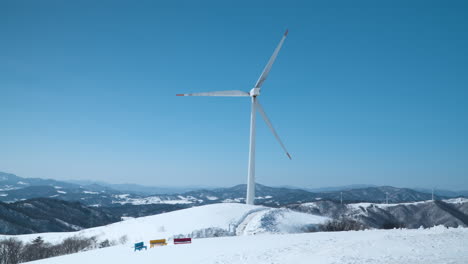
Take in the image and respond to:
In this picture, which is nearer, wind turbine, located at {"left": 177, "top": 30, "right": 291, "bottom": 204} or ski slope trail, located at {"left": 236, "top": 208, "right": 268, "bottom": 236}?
ski slope trail, located at {"left": 236, "top": 208, "right": 268, "bottom": 236}

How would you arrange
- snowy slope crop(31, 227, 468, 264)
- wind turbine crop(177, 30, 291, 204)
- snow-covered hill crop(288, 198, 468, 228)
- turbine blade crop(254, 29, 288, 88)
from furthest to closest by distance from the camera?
1. snow-covered hill crop(288, 198, 468, 228)
2. turbine blade crop(254, 29, 288, 88)
3. wind turbine crop(177, 30, 291, 204)
4. snowy slope crop(31, 227, 468, 264)

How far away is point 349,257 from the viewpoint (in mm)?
16734

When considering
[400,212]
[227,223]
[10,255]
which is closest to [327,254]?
[227,223]

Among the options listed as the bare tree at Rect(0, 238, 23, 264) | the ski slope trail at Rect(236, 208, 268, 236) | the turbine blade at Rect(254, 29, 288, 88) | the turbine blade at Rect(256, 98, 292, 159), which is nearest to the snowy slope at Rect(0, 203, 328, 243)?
the ski slope trail at Rect(236, 208, 268, 236)

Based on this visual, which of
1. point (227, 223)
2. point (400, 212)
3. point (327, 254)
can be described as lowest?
point (400, 212)

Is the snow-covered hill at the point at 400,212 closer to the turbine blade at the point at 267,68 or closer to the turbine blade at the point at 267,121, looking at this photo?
the turbine blade at the point at 267,121

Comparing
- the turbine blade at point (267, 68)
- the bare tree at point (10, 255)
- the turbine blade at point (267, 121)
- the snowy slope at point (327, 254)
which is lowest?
the bare tree at point (10, 255)

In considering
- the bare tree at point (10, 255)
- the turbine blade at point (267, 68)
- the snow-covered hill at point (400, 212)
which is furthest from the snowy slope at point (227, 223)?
the snow-covered hill at point (400, 212)

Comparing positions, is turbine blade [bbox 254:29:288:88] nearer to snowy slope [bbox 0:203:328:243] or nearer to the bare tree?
snowy slope [bbox 0:203:328:243]

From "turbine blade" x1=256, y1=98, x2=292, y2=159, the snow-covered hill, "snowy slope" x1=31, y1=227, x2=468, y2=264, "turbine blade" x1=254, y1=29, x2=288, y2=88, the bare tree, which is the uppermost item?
"turbine blade" x1=254, y1=29, x2=288, y2=88

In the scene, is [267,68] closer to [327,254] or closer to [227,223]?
[227,223]

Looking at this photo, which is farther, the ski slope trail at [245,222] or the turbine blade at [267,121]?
the turbine blade at [267,121]

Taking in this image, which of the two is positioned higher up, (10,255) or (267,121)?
(267,121)

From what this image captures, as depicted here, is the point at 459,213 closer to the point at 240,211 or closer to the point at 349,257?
the point at 240,211
